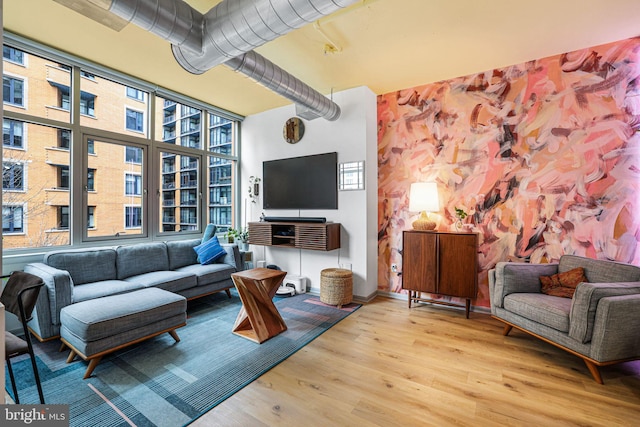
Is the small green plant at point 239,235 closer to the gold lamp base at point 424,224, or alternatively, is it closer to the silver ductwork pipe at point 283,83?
the silver ductwork pipe at point 283,83

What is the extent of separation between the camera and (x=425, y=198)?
3482 mm

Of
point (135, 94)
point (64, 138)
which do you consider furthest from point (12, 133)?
point (135, 94)

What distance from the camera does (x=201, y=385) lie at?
1996mm

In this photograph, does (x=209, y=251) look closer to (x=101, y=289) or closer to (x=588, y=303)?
(x=101, y=289)

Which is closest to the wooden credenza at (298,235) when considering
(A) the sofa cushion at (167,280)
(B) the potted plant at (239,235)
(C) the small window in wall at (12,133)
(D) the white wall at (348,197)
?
(D) the white wall at (348,197)

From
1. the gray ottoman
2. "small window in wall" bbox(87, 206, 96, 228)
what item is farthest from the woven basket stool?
"small window in wall" bbox(87, 206, 96, 228)

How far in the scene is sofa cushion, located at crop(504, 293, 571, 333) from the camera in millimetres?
2289

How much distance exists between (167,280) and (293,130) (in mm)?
2777

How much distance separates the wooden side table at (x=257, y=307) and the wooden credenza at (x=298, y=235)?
992 mm

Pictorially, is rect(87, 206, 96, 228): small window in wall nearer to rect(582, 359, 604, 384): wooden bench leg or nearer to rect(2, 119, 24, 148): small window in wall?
rect(2, 119, 24, 148): small window in wall

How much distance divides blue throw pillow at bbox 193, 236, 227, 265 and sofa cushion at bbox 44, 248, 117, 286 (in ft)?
3.22

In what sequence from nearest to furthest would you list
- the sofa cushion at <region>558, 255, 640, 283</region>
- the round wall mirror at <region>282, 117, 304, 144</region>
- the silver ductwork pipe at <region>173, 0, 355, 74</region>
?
the silver ductwork pipe at <region>173, 0, 355, 74</region> → the sofa cushion at <region>558, 255, 640, 283</region> → the round wall mirror at <region>282, 117, 304, 144</region>

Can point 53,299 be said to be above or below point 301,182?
below

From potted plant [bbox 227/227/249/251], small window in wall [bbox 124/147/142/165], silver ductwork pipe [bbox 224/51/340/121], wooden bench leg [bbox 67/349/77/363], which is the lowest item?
wooden bench leg [bbox 67/349/77/363]
